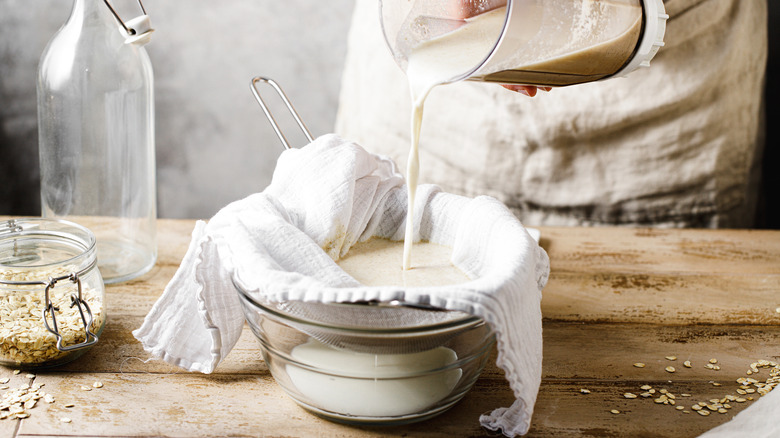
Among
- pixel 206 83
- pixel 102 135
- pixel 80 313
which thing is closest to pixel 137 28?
pixel 102 135

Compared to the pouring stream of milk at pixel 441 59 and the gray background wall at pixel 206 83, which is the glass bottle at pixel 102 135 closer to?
the pouring stream of milk at pixel 441 59

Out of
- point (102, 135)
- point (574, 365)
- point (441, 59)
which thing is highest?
point (441, 59)

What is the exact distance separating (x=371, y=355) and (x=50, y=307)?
36cm

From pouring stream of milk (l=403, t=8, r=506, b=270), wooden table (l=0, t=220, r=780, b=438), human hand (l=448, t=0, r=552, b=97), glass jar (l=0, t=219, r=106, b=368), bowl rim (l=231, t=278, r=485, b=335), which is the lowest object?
wooden table (l=0, t=220, r=780, b=438)

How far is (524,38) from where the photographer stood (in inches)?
28.1

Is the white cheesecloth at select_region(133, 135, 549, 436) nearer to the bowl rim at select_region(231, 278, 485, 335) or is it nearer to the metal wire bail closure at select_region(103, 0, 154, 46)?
the bowl rim at select_region(231, 278, 485, 335)

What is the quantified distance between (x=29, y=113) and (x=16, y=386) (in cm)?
→ 118

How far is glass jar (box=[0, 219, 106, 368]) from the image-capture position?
76cm

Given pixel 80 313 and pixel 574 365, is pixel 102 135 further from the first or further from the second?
pixel 574 365

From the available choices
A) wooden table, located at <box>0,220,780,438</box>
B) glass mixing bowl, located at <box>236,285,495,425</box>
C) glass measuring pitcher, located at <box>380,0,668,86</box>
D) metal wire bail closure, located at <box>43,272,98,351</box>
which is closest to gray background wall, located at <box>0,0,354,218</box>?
wooden table, located at <box>0,220,780,438</box>

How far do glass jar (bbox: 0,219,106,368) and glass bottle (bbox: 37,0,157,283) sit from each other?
0.19 metres

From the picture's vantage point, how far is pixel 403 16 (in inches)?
34.7

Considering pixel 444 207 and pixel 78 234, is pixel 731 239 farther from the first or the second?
pixel 78 234

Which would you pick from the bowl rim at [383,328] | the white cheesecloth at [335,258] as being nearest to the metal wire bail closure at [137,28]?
the white cheesecloth at [335,258]
